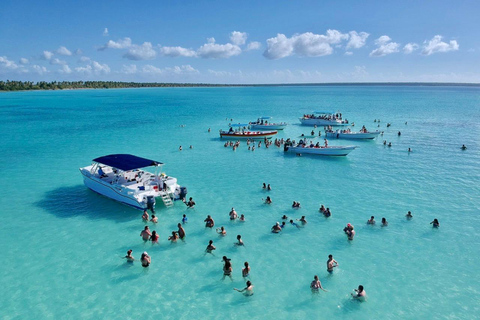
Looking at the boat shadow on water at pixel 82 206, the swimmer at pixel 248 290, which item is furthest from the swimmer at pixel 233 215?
the swimmer at pixel 248 290

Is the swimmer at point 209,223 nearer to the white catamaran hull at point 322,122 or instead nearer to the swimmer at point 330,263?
the swimmer at point 330,263

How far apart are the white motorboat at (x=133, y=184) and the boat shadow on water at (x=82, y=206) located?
0.53m

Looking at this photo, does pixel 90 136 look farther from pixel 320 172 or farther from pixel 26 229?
pixel 320 172

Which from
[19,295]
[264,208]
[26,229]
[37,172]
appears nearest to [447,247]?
[264,208]

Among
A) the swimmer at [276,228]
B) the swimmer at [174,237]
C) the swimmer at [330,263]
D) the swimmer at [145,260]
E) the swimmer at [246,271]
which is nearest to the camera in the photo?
the swimmer at [246,271]

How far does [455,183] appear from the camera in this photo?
92.4ft

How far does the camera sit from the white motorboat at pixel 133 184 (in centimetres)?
2156

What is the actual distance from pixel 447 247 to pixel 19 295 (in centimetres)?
2203

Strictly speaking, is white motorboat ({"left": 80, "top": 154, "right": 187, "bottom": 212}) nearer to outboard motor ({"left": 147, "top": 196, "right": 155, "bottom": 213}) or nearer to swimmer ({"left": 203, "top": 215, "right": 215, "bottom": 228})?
outboard motor ({"left": 147, "top": 196, "right": 155, "bottom": 213})

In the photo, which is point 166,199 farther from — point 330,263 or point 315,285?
point 315,285

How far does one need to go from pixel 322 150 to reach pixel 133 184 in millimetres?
24412

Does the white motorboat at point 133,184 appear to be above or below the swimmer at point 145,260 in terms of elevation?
above

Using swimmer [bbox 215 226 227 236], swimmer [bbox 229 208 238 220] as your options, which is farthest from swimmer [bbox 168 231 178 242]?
swimmer [bbox 229 208 238 220]

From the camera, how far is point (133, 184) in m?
23.0
